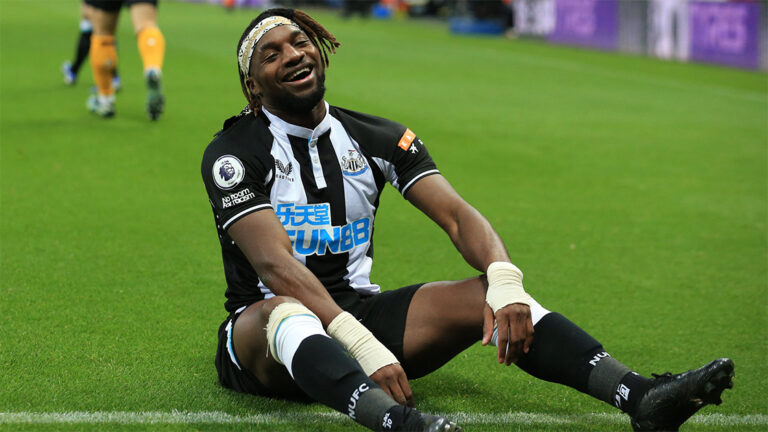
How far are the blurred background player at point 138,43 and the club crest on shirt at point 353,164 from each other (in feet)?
19.5

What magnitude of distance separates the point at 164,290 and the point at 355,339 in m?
2.18

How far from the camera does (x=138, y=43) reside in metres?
A: 9.70

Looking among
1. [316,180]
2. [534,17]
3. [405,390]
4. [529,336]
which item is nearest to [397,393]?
[405,390]

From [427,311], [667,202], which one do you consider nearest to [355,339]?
[427,311]

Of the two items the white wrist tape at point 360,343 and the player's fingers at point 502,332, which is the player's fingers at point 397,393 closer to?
the white wrist tape at point 360,343

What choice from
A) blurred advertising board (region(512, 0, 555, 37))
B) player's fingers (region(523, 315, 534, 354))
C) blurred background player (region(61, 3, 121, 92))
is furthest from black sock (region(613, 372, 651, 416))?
Result: blurred advertising board (region(512, 0, 555, 37))

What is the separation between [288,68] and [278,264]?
27.9 inches

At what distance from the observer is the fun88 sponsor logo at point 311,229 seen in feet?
12.0

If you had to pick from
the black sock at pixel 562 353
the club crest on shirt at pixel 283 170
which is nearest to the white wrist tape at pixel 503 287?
A: the black sock at pixel 562 353

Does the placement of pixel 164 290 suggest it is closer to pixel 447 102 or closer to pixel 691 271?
pixel 691 271

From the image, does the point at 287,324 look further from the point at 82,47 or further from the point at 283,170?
the point at 82,47

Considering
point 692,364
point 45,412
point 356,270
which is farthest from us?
point 692,364

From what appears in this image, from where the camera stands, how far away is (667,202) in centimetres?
779

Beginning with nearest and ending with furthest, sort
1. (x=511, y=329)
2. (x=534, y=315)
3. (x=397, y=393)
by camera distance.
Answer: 1. (x=397, y=393)
2. (x=511, y=329)
3. (x=534, y=315)
